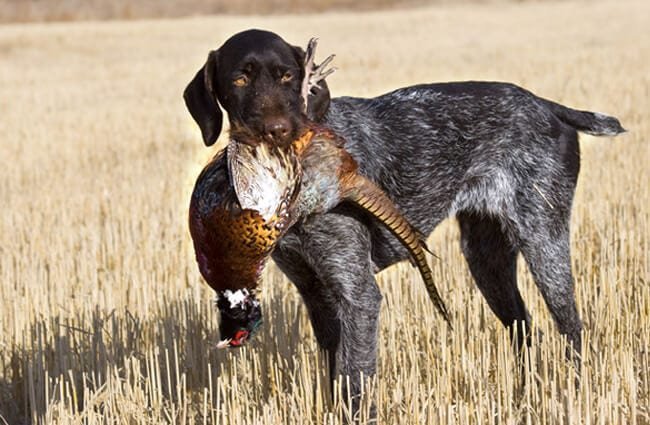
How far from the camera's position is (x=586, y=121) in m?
5.03

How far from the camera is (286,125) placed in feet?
11.6

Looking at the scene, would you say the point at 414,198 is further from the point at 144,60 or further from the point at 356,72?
the point at 144,60

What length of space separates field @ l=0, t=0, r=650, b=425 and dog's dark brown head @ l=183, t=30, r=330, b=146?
213 mm

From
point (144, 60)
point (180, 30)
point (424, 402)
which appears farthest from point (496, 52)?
point (424, 402)

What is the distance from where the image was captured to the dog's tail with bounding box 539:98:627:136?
4.99 m

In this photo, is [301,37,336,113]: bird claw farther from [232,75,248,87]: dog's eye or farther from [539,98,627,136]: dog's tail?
[539,98,627,136]: dog's tail

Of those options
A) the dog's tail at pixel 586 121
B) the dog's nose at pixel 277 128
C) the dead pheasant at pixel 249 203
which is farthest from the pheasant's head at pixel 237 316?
the dog's tail at pixel 586 121

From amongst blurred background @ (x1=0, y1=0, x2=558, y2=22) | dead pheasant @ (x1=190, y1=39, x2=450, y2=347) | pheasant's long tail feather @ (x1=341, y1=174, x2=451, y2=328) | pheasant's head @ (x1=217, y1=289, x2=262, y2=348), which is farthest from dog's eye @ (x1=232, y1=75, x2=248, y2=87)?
blurred background @ (x1=0, y1=0, x2=558, y2=22)

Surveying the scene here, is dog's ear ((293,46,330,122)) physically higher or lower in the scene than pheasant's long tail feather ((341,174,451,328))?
higher

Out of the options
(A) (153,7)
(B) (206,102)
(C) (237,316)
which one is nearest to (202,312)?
(B) (206,102)

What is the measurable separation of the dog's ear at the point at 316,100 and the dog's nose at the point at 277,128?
0.42 m

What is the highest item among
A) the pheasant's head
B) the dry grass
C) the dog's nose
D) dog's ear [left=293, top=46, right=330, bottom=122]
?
the dry grass

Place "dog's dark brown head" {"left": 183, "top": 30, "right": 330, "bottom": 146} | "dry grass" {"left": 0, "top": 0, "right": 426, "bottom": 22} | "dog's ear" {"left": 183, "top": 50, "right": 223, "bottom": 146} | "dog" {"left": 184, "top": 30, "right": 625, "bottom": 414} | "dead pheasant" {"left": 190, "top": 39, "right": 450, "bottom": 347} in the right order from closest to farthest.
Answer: "dead pheasant" {"left": 190, "top": 39, "right": 450, "bottom": 347}, "dog's dark brown head" {"left": 183, "top": 30, "right": 330, "bottom": 146}, "dog's ear" {"left": 183, "top": 50, "right": 223, "bottom": 146}, "dog" {"left": 184, "top": 30, "right": 625, "bottom": 414}, "dry grass" {"left": 0, "top": 0, "right": 426, "bottom": 22}

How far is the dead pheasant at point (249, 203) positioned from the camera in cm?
324
